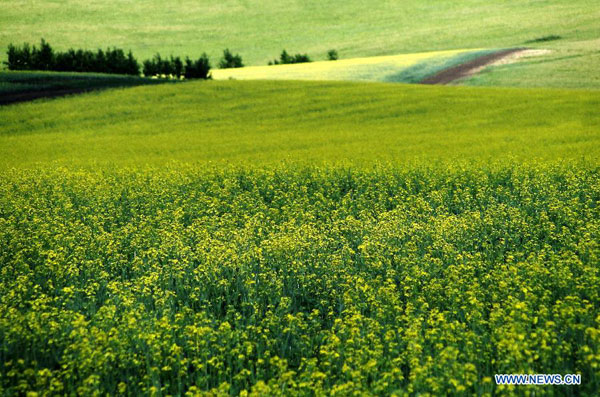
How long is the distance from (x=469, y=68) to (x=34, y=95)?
2639cm

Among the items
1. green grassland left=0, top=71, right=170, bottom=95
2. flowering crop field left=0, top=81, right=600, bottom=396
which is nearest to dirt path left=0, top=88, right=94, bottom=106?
green grassland left=0, top=71, right=170, bottom=95

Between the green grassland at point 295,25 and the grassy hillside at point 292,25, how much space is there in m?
0.10

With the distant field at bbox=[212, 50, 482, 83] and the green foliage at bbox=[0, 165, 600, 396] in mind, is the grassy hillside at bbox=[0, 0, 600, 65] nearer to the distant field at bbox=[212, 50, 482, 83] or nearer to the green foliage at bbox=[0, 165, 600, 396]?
the distant field at bbox=[212, 50, 482, 83]

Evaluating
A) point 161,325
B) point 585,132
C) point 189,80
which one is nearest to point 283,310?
point 161,325

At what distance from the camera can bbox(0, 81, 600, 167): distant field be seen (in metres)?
18.0

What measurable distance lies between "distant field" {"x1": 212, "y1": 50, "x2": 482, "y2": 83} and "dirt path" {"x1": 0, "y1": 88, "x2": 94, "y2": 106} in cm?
1094

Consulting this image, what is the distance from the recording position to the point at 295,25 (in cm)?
6556

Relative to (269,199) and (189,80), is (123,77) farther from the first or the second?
(269,199)


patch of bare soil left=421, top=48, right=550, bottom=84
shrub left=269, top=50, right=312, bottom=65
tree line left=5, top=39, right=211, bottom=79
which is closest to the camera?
patch of bare soil left=421, top=48, right=550, bottom=84

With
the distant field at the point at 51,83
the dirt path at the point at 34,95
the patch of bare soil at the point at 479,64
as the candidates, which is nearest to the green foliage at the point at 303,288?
the dirt path at the point at 34,95

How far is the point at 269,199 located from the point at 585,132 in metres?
11.6

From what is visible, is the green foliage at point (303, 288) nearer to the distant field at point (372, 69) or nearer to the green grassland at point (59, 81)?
the green grassland at point (59, 81)

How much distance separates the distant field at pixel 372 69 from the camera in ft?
128

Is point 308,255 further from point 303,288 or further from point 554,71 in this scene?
point 554,71
